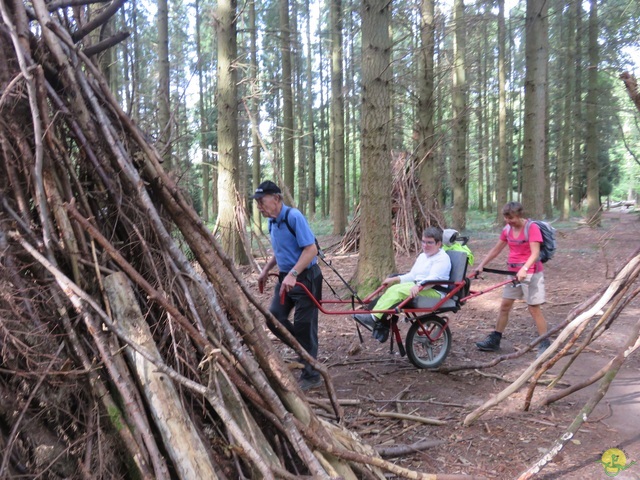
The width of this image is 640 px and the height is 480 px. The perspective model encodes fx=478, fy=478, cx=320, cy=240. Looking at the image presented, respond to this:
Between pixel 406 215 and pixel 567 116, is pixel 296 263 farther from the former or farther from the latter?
pixel 567 116

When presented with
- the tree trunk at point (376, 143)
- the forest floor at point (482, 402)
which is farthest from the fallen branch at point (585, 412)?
the tree trunk at point (376, 143)

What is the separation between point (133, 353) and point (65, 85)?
141 cm

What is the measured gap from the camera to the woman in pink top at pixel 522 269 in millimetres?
5062

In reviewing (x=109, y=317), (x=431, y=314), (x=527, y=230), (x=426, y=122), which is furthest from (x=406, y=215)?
(x=109, y=317)

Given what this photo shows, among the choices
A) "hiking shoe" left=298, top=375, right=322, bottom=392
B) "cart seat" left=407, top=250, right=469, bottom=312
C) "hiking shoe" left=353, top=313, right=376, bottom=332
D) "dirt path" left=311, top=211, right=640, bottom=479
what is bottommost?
"dirt path" left=311, top=211, right=640, bottom=479

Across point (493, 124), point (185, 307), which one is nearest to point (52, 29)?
point (185, 307)

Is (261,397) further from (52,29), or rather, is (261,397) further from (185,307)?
(52,29)

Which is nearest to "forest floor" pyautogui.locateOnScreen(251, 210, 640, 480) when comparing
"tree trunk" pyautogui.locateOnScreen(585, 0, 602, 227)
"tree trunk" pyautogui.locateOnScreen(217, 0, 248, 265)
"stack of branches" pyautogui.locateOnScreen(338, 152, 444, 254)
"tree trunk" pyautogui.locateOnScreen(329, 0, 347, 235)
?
"tree trunk" pyautogui.locateOnScreen(217, 0, 248, 265)

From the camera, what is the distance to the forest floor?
3.23 meters

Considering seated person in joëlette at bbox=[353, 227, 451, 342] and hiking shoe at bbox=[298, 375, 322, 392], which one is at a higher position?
seated person in joëlette at bbox=[353, 227, 451, 342]

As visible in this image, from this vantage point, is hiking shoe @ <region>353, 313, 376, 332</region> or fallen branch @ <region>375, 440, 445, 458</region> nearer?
fallen branch @ <region>375, 440, 445, 458</region>

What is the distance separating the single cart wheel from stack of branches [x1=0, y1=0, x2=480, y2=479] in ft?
6.85

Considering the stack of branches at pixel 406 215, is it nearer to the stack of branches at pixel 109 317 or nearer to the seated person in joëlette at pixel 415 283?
the seated person in joëlette at pixel 415 283

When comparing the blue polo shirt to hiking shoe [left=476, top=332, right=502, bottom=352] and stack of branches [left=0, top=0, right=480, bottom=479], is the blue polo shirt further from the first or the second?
hiking shoe [left=476, top=332, right=502, bottom=352]
